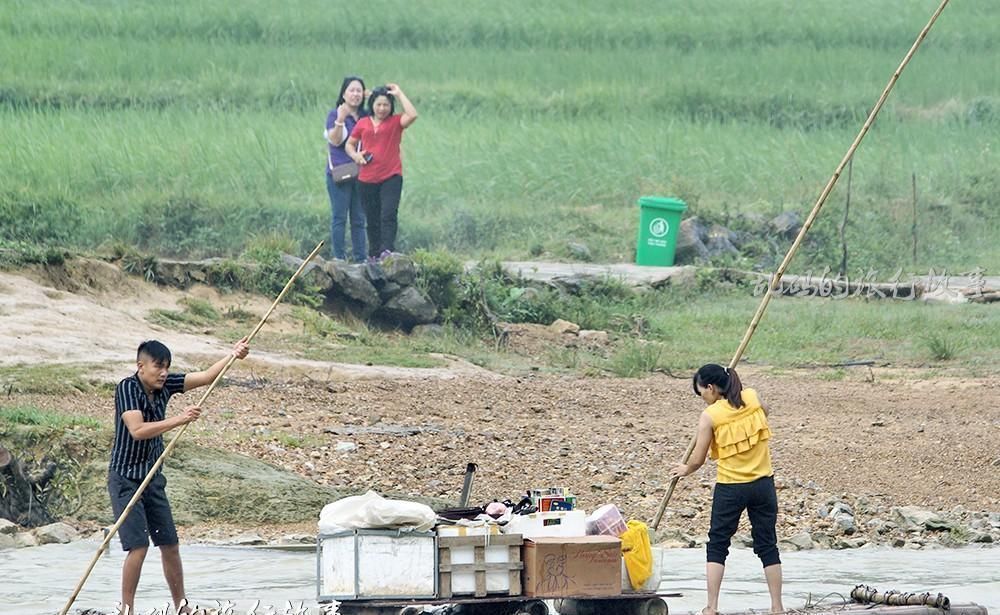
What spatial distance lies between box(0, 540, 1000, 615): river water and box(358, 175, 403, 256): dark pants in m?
9.22

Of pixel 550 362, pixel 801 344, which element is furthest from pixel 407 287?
pixel 801 344

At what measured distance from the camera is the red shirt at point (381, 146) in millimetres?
21484

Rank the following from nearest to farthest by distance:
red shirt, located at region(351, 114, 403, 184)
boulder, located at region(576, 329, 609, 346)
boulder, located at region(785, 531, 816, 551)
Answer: boulder, located at region(785, 531, 816, 551), boulder, located at region(576, 329, 609, 346), red shirt, located at region(351, 114, 403, 184)

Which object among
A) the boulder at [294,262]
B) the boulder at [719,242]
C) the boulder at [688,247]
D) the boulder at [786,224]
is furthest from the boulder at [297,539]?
the boulder at [786,224]

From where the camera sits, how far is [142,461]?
9422 millimetres

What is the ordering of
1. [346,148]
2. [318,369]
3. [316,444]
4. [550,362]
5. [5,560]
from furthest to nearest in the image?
[346,148]
[550,362]
[318,369]
[316,444]
[5,560]

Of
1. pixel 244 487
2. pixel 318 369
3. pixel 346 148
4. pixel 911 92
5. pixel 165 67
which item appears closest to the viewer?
pixel 244 487

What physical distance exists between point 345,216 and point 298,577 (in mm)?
10464

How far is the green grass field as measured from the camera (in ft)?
80.1

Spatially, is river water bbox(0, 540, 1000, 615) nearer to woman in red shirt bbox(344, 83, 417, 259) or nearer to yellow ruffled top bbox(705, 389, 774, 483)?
yellow ruffled top bbox(705, 389, 774, 483)

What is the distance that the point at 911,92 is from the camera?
1258 inches

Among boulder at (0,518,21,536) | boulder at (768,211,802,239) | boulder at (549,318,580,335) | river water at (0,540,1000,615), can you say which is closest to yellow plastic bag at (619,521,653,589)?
river water at (0,540,1000,615)

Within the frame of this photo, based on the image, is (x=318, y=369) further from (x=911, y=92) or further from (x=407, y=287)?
(x=911, y=92)

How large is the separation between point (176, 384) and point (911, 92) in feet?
78.9
